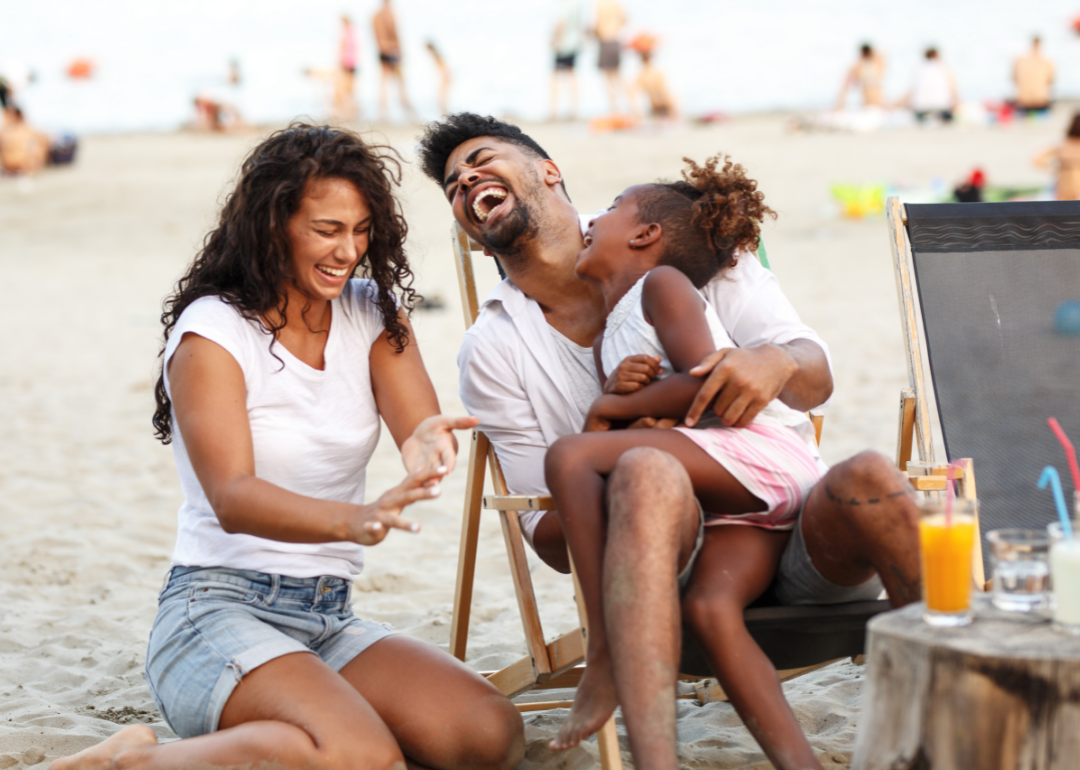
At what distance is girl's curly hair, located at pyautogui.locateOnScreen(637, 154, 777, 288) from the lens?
8.57ft

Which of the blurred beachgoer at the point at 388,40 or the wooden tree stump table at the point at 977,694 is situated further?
the blurred beachgoer at the point at 388,40

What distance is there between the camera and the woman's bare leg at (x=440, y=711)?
94.8 inches

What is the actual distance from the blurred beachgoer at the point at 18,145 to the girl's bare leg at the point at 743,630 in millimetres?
16969

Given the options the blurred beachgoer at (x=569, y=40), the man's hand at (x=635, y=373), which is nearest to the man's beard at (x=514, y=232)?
the man's hand at (x=635, y=373)

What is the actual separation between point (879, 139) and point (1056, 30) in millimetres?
19589

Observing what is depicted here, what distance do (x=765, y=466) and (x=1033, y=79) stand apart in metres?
16.8

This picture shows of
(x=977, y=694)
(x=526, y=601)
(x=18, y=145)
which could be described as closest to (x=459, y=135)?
(x=526, y=601)

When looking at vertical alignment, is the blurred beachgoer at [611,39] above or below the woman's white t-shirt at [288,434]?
above

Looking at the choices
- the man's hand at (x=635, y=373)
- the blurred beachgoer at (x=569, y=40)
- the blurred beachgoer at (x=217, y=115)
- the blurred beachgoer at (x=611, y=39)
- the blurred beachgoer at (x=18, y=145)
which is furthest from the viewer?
the blurred beachgoer at (x=217, y=115)

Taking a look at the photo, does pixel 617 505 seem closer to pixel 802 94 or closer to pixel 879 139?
pixel 879 139

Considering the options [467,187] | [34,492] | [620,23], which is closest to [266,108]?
[620,23]

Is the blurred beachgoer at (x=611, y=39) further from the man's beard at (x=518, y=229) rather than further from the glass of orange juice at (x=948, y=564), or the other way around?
the glass of orange juice at (x=948, y=564)

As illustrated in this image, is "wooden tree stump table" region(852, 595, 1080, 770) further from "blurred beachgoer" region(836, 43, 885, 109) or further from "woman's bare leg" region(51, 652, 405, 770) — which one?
"blurred beachgoer" region(836, 43, 885, 109)

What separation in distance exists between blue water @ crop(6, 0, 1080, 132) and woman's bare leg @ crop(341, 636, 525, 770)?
21.2 m
